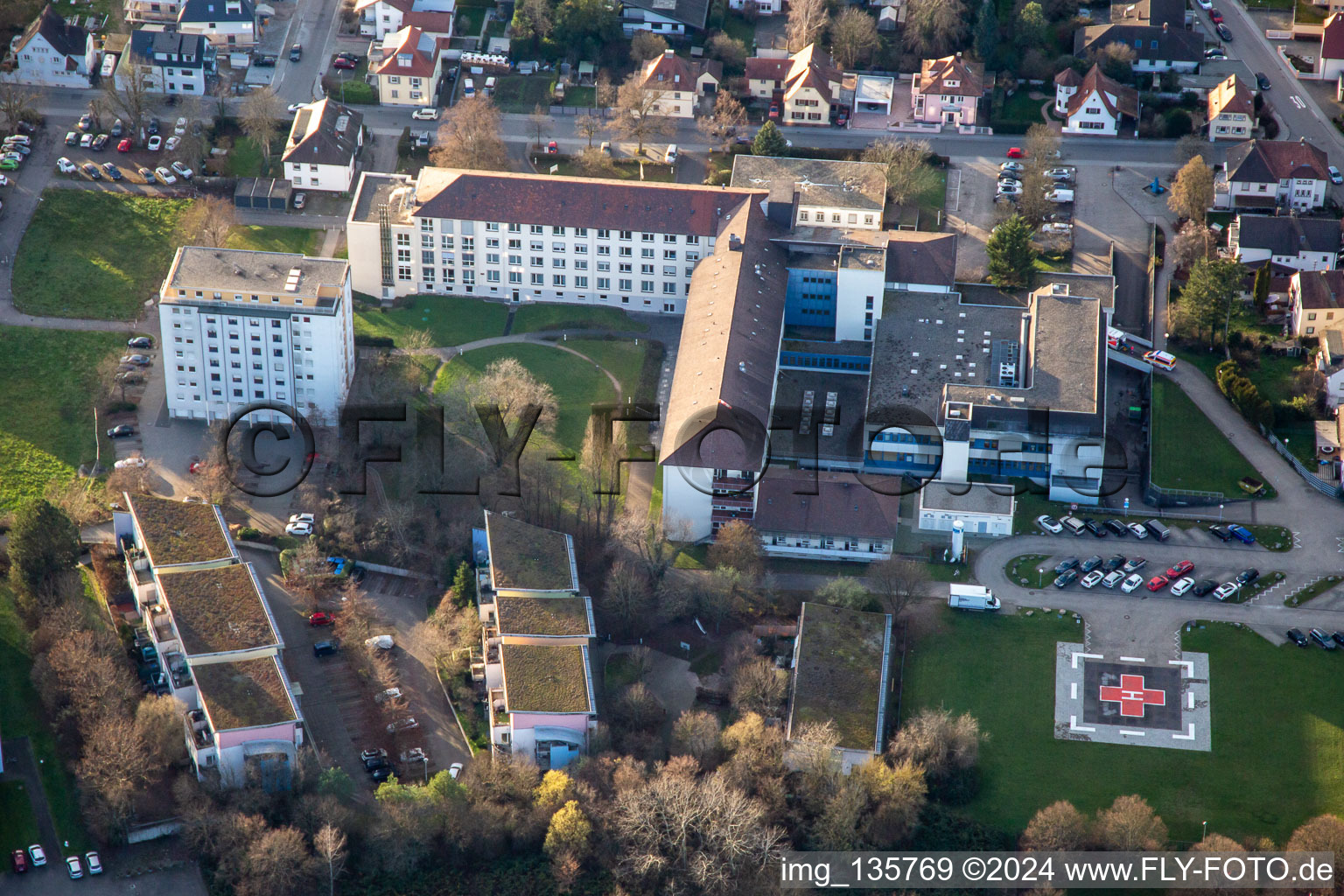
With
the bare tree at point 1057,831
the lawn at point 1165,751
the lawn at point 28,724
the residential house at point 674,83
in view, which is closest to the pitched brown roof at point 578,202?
the residential house at point 674,83

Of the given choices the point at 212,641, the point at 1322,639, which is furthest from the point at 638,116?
the point at 1322,639

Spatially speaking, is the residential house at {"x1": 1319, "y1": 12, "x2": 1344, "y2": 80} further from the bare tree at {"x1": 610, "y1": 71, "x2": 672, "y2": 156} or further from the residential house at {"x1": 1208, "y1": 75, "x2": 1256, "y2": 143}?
the bare tree at {"x1": 610, "y1": 71, "x2": 672, "y2": 156}

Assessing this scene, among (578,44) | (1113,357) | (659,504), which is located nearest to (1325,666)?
(1113,357)

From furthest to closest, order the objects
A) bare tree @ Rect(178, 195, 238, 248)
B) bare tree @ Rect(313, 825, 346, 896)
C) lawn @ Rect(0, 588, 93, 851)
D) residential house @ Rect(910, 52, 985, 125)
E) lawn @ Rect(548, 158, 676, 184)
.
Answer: residential house @ Rect(910, 52, 985, 125), lawn @ Rect(548, 158, 676, 184), bare tree @ Rect(178, 195, 238, 248), lawn @ Rect(0, 588, 93, 851), bare tree @ Rect(313, 825, 346, 896)

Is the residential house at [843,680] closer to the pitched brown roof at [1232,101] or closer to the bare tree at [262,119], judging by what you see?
the bare tree at [262,119]

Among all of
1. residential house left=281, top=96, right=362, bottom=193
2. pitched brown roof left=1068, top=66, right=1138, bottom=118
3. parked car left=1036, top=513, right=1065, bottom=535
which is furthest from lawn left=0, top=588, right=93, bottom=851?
pitched brown roof left=1068, top=66, right=1138, bottom=118
